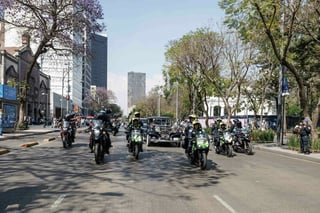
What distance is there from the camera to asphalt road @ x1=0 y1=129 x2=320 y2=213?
7496mm

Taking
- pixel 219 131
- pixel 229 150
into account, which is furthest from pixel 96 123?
pixel 219 131

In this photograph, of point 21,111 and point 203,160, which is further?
point 21,111

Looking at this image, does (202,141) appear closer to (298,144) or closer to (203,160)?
(203,160)

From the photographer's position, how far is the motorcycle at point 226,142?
18375 millimetres

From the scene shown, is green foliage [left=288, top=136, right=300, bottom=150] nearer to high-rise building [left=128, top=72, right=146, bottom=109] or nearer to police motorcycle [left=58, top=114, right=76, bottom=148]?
police motorcycle [left=58, top=114, right=76, bottom=148]

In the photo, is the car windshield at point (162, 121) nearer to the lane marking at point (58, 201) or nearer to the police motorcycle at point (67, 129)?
the police motorcycle at point (67, 129)

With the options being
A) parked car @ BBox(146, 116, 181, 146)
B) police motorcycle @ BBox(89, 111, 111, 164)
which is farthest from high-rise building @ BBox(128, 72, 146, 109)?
police motorcycle @ BBox(89, 111, 111, 164)

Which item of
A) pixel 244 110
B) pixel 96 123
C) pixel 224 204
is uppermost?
pixel 244 110

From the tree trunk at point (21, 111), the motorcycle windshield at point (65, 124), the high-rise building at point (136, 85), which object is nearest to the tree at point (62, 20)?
the tree trunk at point (21, 111)

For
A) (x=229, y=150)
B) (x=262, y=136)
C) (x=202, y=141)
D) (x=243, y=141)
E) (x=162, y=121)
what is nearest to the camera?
(x=202, y=141)

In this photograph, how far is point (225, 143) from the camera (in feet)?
60.8

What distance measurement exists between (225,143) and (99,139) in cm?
707

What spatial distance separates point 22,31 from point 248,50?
60.9 ft

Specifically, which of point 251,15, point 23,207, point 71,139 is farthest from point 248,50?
point 23,207
